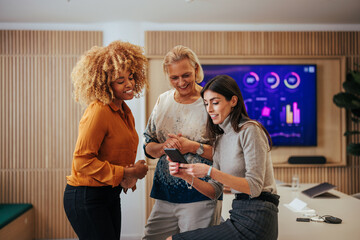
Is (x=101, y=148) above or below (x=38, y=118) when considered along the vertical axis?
below

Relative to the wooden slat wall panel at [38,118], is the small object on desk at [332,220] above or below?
below

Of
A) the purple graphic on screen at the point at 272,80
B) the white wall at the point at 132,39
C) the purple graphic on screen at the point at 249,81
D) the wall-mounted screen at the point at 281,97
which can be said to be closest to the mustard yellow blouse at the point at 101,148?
the white wall at the point at 132,39

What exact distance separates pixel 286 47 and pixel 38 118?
3582 millimetres

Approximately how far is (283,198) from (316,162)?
1.71 metres

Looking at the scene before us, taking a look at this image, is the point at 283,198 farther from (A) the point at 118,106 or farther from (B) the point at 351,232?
(A) the point at 118,106

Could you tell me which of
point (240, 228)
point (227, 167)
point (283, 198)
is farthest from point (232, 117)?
point (283, 198)

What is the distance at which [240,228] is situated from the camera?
1564 mm

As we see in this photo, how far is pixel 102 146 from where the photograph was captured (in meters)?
1.78

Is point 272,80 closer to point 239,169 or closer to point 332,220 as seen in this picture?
point 332,220

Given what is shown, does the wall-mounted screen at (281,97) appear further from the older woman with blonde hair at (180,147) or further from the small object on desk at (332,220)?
the older woman with blonde hair at (180,147)

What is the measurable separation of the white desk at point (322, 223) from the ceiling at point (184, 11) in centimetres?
222

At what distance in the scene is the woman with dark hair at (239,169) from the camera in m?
1.54

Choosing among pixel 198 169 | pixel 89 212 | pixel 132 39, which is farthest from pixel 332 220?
pixel 132 39

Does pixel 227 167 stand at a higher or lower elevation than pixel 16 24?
lower
